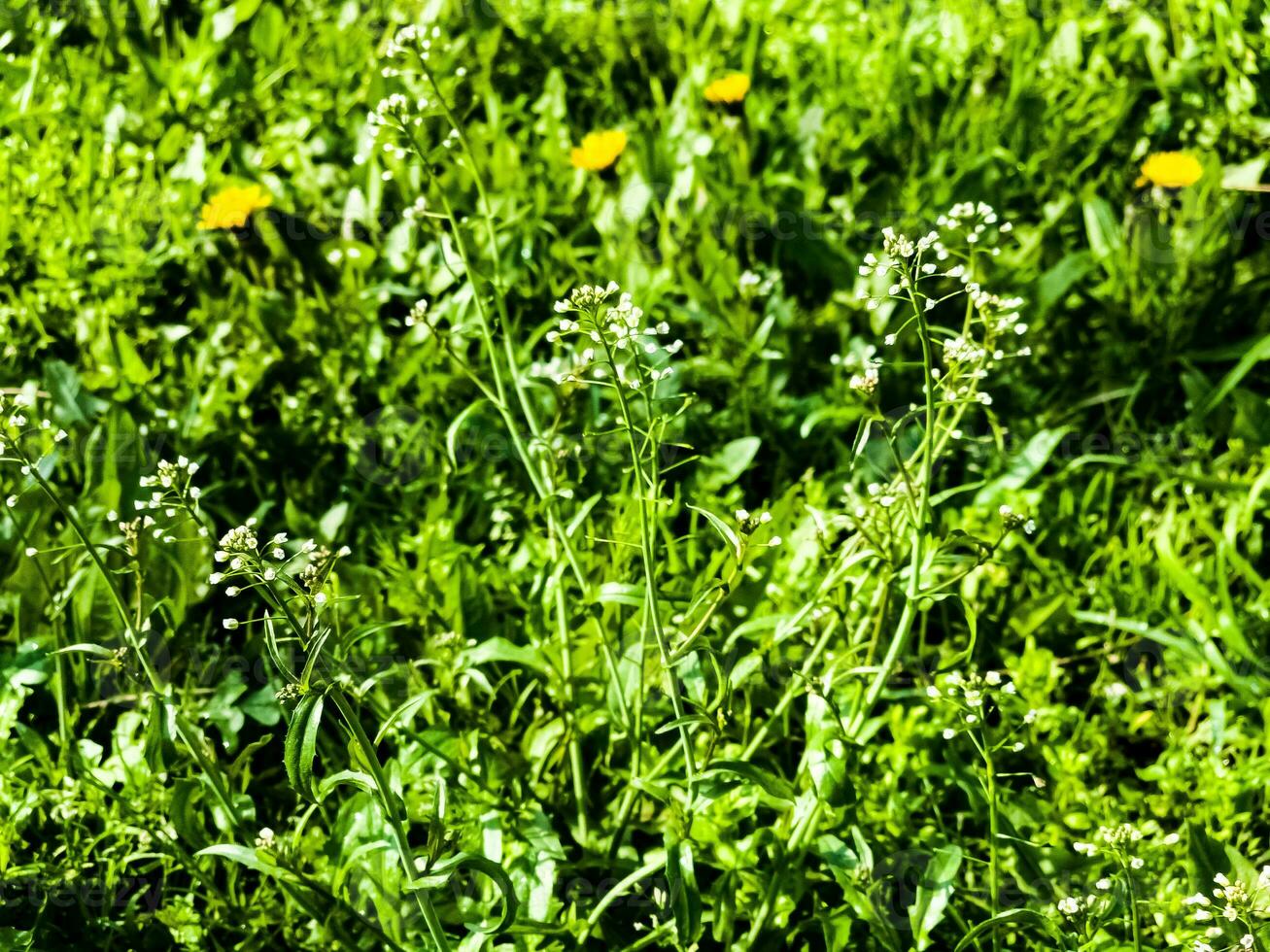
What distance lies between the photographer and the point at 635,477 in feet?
5.32

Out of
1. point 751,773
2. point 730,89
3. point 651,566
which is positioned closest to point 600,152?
point 730,89

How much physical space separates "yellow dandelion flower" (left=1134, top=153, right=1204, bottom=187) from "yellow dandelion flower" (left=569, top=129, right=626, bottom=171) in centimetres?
109

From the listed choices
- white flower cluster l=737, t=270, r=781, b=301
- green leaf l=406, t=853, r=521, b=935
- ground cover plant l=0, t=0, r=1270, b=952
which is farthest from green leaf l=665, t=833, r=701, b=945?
white flower cluster l=737, t=270, r=781, b=301

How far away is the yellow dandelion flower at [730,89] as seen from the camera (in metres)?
2.68

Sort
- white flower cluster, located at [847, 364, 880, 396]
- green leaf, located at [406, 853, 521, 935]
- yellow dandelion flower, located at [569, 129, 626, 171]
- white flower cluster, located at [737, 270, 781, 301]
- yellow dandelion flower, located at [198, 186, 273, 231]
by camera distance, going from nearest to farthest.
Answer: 1. green leaf, located at [406, 853, 521, 935]
2. white flower cluster, located at [847, 364, 880, 396]
3. white flower cluster, located at [737, 270, 781, 301]
4. yellow dandelion flower, located at [198, 186, 273, 231]
5. yellow dandelion flower, located at [569, 129, 626, 171]

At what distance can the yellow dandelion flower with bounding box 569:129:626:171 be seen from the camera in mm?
2643

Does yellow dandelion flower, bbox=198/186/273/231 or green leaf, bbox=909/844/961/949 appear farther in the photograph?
yellow dandelion flower, bbox=198/186/273/231

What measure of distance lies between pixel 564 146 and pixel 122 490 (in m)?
1.28

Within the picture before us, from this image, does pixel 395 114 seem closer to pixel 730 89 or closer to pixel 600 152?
pixel 600 152

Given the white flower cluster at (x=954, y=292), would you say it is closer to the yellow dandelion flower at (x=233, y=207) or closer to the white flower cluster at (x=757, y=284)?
the white flower cluster at (x=757, y=284)

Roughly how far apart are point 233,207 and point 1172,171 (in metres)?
1.92

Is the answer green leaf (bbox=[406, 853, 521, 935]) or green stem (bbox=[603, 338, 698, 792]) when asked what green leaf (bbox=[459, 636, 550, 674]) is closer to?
green stem (bbox=[603, 338, 698, 792])

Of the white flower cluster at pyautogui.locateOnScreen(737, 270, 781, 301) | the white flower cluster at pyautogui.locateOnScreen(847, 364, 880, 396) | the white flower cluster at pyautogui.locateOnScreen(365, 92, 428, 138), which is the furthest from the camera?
the white flower cluster at pyautogui.locateOnScreen(737, 270, 781, 301)

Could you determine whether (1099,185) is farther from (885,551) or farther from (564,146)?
(885,551)
